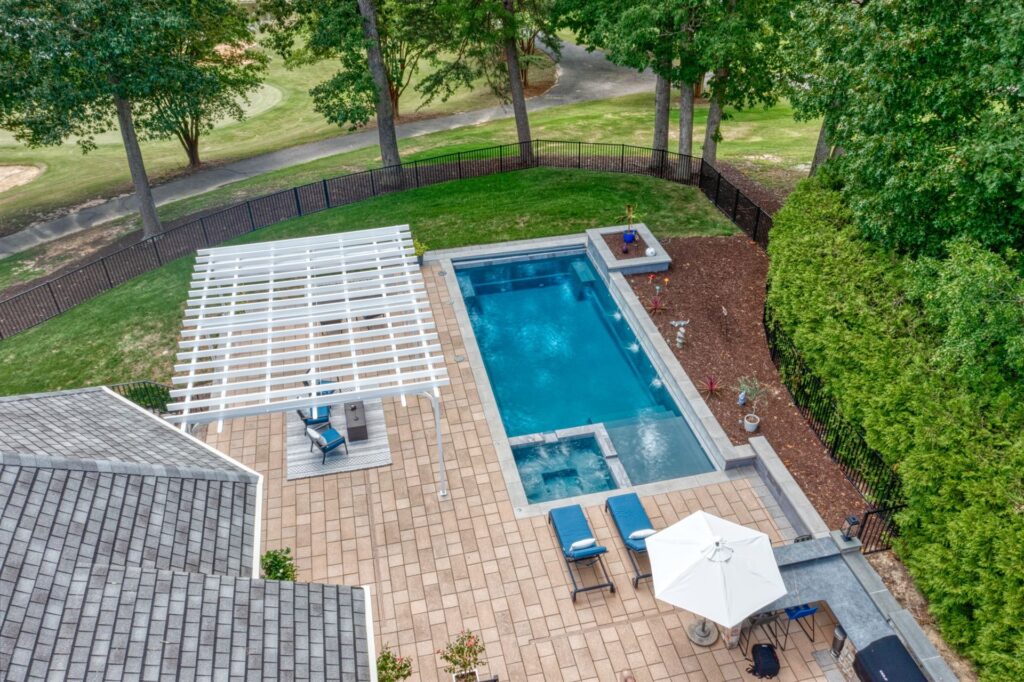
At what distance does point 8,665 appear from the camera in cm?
657

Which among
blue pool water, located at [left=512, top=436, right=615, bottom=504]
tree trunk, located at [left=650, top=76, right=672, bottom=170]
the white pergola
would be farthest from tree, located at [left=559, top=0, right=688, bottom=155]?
blue pool water, located at [left=512, top=436, right=615, bottom=504]

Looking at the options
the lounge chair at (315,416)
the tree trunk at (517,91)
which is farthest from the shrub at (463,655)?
the tree trunk at (517,91)

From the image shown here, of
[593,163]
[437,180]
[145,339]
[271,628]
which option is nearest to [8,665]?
[271,628]

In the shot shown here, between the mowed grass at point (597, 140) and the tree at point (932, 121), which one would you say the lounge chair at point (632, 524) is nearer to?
the tree at point (932, 121)

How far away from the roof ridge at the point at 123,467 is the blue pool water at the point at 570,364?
6.78m

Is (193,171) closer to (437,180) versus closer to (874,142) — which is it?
(437,180)

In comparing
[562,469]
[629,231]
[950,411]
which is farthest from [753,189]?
[950,411]

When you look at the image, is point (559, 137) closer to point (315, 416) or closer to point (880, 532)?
point (315, 416)

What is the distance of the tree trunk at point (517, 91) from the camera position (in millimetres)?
27117

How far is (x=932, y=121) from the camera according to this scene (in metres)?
13.9

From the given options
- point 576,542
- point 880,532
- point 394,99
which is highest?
point 394,99

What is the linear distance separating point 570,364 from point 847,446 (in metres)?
7.31

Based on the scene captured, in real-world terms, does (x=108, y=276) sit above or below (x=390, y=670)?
above

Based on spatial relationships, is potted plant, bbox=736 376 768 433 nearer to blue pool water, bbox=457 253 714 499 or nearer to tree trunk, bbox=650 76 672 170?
blue pool water, bbox=457 253 714 499
